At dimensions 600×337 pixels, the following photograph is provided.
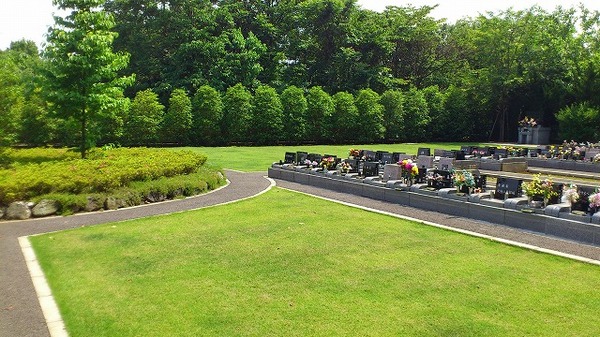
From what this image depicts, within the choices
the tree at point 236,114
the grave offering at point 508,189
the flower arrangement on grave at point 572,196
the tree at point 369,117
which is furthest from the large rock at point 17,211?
the tree at point 369,117

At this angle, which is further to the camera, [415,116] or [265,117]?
[415,116]

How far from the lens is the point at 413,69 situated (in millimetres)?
55750

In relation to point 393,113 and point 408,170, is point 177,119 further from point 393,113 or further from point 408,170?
point 408,170

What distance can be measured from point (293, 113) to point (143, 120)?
485 inches

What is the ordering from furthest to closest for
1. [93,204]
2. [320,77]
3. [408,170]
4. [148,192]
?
[320,77], [408,170], [148,192], [93,204]

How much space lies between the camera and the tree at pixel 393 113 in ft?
143

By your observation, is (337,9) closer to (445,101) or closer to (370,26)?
(370,26)

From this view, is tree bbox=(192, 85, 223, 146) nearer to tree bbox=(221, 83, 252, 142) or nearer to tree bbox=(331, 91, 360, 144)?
tree bbox=(221, 83, 252, 142)

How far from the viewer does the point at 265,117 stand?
39281 millimetres

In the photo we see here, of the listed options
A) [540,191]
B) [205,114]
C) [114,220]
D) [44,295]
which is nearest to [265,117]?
[205,114]

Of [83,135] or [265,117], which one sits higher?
[265,117]

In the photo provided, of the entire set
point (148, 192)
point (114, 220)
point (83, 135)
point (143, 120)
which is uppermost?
point (143, 120)

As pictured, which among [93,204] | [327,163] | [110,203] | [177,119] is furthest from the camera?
[177,119]

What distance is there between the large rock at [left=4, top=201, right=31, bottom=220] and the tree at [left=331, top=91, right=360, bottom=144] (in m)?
32.3
